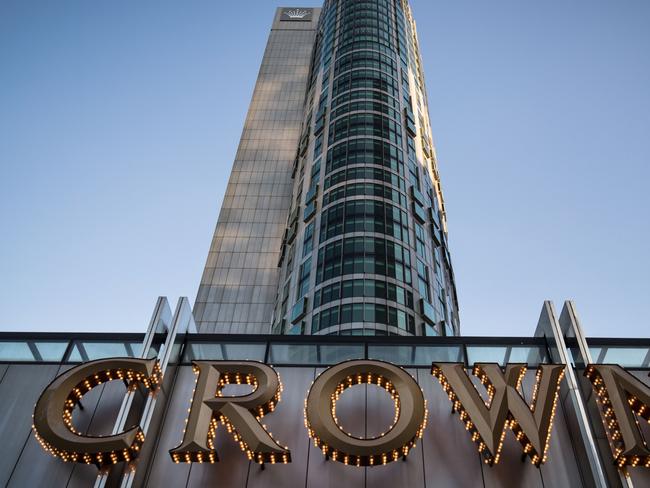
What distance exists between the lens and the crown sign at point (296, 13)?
108375 millimetres

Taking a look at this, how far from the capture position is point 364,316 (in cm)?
4472

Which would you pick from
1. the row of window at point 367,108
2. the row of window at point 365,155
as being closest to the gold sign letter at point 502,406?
the row of window at point 365,155

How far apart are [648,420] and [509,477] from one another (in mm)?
4599

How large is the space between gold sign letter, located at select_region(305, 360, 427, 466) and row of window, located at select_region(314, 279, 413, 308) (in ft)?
92.4

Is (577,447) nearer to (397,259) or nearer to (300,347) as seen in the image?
(300,347)

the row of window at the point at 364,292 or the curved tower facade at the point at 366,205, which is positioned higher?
the curved tower facade at the point at 366,205

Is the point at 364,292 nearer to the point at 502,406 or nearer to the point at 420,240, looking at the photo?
the point at 420,240

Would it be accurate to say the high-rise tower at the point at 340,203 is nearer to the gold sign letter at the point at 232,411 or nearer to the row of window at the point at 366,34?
the row of window at the point at 366,34

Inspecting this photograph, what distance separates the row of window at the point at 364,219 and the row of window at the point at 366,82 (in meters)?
20.4

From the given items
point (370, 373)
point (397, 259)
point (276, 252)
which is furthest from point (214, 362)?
point (276, 252)

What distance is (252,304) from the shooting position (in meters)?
63.9

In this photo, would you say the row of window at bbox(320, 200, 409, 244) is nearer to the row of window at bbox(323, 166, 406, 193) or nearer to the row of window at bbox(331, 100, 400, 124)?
the row of window at bbox(323, 166, 406, 193)

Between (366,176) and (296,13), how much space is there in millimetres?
65647

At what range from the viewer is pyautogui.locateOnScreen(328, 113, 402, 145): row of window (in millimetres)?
62656
